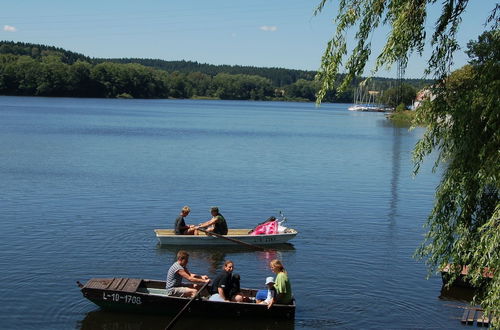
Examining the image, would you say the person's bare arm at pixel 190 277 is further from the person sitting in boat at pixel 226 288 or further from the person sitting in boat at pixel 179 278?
the person sitting in boat at pixel 226 288

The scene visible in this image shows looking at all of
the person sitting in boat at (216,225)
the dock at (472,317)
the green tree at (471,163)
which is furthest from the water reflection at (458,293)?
the person sitting in boat at (216,225)

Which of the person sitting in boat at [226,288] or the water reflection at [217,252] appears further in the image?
the water reflection at [217,252]

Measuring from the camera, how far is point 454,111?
11.4m

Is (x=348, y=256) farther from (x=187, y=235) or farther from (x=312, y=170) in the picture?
(x=312, y=170)

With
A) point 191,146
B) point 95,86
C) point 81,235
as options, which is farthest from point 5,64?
point 81,235

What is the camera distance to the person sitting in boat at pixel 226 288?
16953 millimetres

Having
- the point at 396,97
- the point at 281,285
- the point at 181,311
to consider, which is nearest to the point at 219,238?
the point at 281,285

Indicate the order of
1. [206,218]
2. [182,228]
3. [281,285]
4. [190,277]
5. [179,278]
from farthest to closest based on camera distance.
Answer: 1. [206,218]
2. [182,228]
3. [179,278]
4. [190,277]
5. [281,285]

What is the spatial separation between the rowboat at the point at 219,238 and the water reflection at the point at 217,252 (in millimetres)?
187

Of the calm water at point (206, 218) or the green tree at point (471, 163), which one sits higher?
the green tree at point (471, 163)

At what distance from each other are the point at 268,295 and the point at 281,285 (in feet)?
1.98

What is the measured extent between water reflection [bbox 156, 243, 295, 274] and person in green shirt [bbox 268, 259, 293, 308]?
19.2 ft

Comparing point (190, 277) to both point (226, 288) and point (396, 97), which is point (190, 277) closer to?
point (226, 288)

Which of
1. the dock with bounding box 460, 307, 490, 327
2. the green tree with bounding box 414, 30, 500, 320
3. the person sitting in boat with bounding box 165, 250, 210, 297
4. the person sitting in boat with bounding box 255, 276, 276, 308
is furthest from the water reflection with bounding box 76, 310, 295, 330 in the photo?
the green tree with bounding box 414, 30, 500, 320
